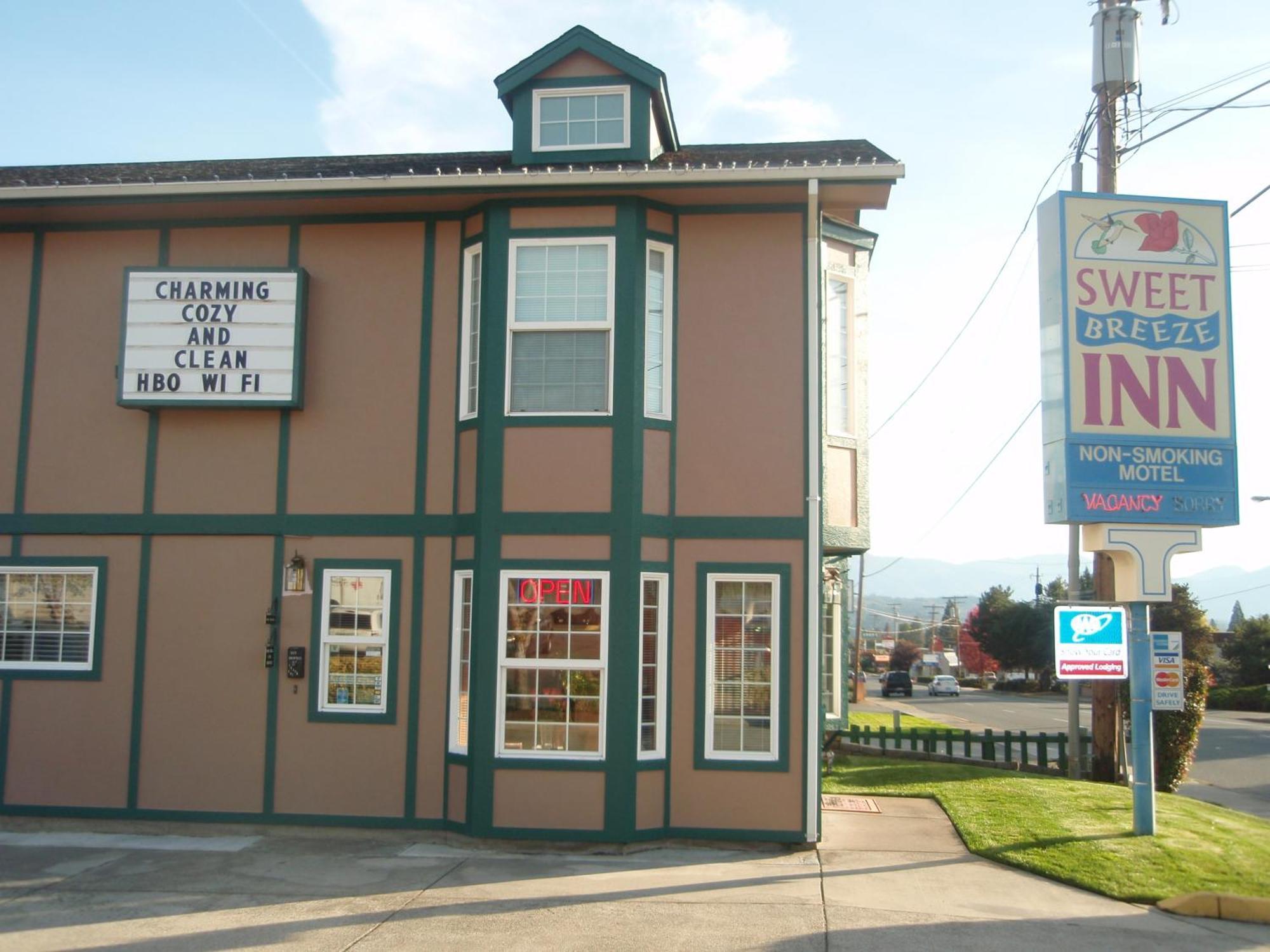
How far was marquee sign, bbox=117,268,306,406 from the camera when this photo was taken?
12008 mm

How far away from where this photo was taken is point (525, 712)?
437 inches

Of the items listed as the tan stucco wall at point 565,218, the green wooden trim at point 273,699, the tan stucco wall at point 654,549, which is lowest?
the green wooden trim at point 273,699

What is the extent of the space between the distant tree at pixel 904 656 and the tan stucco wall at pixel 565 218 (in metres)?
85.9

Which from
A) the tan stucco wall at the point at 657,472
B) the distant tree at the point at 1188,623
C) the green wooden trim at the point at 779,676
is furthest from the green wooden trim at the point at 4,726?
the distant tree at the point at 1188,623

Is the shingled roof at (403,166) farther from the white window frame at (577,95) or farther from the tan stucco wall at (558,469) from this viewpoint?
the tan stucco wall at (558,469)

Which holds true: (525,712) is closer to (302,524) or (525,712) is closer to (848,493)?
(302,524)

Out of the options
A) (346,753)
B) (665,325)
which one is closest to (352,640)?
(346,753)

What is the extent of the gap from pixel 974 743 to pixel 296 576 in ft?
42.9

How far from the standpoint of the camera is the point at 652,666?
11.2m

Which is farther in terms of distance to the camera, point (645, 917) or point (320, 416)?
point (320, 416)

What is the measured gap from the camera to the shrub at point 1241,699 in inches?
1826

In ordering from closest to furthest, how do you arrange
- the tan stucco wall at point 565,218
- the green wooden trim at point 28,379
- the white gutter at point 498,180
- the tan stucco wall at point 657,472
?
the white gutter at point 498,180, the tan stucco wall at point 657,472, the tan stucco wall at point 565,218, the green wooden trim at point 28,379

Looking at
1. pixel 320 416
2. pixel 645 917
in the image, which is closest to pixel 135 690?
pixel 320 416

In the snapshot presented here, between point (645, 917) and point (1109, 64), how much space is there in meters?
14.6
